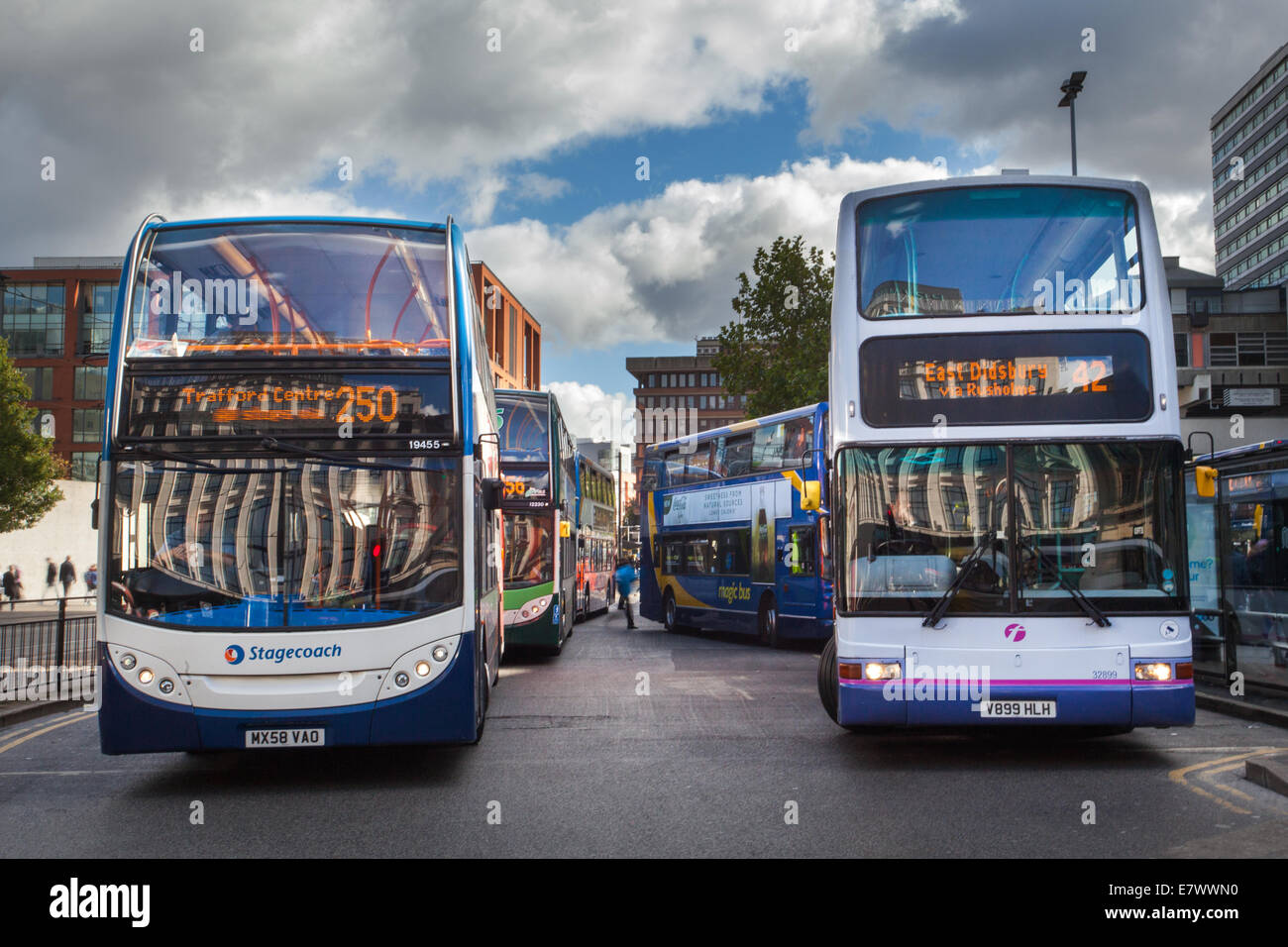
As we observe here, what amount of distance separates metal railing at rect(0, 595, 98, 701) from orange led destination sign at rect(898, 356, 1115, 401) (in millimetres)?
11150

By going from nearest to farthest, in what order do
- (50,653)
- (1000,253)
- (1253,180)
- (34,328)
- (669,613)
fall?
(1000,253), (50,653), (669,613), (34,328), (1253,180)

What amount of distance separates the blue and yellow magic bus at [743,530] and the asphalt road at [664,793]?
29.2 ft

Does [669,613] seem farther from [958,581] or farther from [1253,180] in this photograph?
[1253,180]

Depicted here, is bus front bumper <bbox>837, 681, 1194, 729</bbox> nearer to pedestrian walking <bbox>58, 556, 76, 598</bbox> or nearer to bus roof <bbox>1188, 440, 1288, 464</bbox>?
bus roof <bbox>1188, 440, 1288, 464</bbox>

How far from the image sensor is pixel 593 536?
1251 inches

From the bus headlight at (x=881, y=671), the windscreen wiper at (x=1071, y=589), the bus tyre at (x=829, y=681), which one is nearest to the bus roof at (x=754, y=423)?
the bus tyre at (x=829, y=681)

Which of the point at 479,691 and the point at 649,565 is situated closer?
the point at 479,691

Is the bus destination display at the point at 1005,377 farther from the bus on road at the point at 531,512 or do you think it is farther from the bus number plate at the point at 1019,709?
the bus on road at the point at 531,512

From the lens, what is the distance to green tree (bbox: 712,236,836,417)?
36.4 meters

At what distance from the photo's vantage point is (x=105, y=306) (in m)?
64.6

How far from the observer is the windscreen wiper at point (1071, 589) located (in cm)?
891

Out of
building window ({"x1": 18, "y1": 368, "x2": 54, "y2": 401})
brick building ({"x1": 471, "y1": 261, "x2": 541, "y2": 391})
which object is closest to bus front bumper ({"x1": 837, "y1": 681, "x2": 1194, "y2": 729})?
brick building ({"x1": 471, "y1": 261, "x2": 541, "y2": 391})

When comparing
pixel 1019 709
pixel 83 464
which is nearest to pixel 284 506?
pixel 1019 709

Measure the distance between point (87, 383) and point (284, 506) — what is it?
61.6 m
